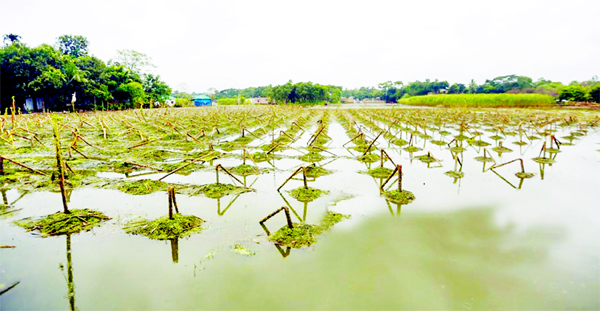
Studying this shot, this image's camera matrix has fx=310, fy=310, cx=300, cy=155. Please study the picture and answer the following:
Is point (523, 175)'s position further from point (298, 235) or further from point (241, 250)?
point (241, 250)

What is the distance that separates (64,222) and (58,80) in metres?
32.6

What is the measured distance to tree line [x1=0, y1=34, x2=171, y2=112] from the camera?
2930 cm

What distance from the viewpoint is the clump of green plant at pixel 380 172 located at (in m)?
9.81

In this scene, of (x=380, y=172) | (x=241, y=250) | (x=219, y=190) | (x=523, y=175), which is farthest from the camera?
(x=380, y=172)

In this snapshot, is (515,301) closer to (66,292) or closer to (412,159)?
(66,292)

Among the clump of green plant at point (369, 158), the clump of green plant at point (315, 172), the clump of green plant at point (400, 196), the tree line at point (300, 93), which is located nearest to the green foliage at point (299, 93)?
the tree line at point (300, 93)

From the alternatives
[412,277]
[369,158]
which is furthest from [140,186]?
[369,158]

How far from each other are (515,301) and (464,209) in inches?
131

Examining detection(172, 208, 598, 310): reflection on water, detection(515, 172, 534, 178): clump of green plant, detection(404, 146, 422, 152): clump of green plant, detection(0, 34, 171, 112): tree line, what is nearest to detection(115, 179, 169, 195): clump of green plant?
detection(172, 208, 598, 310): reflection on water

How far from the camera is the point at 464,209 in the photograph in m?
7.21

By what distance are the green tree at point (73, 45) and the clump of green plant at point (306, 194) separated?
57.4m

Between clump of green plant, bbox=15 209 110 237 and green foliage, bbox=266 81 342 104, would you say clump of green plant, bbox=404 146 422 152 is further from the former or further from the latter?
green foliage, bbox=266 81 342 104

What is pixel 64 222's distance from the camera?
5734 mm

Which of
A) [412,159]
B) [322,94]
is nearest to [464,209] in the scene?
[412,159]
